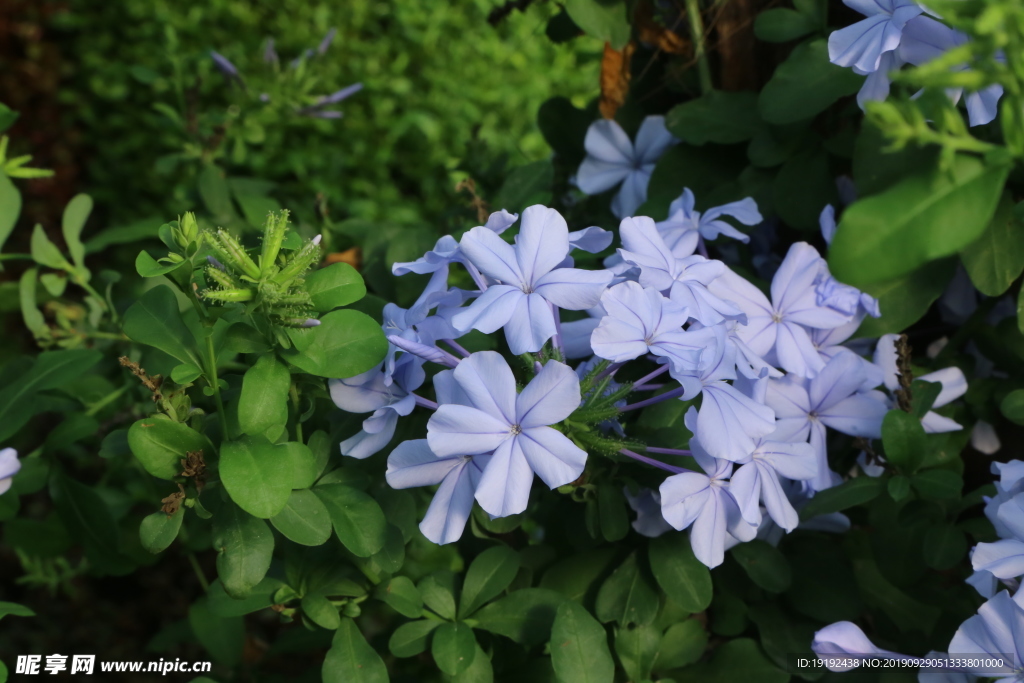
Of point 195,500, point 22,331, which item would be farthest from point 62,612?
point 195,500

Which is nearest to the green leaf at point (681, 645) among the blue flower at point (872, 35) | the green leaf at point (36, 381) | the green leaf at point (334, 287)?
the green leaf at point (334, 287)

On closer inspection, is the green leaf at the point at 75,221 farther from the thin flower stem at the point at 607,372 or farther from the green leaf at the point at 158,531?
the thin flower stem at the point at 607,372

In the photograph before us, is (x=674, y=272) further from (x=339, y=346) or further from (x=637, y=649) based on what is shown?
(x=637, y=649)

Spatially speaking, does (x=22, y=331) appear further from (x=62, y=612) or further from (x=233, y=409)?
(x=233, y=409)

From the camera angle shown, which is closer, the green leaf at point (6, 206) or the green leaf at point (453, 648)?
the green leaf at point (453, 648)

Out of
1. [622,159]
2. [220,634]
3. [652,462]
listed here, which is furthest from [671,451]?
[220,634]
